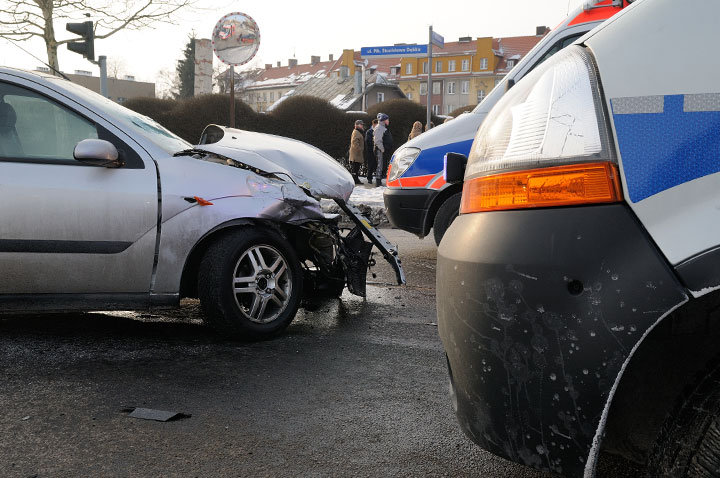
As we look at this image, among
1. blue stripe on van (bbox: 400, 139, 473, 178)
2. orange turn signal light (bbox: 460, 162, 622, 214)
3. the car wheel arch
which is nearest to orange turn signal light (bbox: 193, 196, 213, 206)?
the car wheel arch

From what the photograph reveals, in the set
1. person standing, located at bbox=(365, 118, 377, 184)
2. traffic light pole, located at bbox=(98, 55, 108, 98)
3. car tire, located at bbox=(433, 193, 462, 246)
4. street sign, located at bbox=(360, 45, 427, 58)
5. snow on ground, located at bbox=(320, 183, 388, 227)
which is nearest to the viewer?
car tire, located at bbox=(433, 193, 462, 246)

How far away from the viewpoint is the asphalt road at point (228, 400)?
2.60 metres

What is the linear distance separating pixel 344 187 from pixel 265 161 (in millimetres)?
700

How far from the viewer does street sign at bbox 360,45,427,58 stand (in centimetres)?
1758

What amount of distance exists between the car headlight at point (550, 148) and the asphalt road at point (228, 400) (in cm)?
117

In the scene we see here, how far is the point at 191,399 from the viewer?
326cm

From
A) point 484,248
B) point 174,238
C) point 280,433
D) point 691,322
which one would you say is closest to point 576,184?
point 484,248

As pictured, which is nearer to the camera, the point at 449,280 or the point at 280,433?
the point at 449,280

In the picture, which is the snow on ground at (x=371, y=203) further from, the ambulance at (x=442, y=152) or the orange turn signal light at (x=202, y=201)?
the orange turn signal light at (x=202, y=201)

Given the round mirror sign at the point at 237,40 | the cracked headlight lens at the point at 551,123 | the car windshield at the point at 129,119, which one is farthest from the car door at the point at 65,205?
the round mirror sign at the point at 237,40

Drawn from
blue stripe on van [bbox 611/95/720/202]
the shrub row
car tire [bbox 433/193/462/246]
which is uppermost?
the shrub row

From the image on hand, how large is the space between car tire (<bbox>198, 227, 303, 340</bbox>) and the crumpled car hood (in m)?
0.54

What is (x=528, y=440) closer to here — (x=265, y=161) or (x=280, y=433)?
(x=280, y=433)

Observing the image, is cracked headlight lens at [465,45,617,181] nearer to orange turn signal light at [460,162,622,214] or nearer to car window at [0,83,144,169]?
orange turn signal light at [460,162,622,214]
